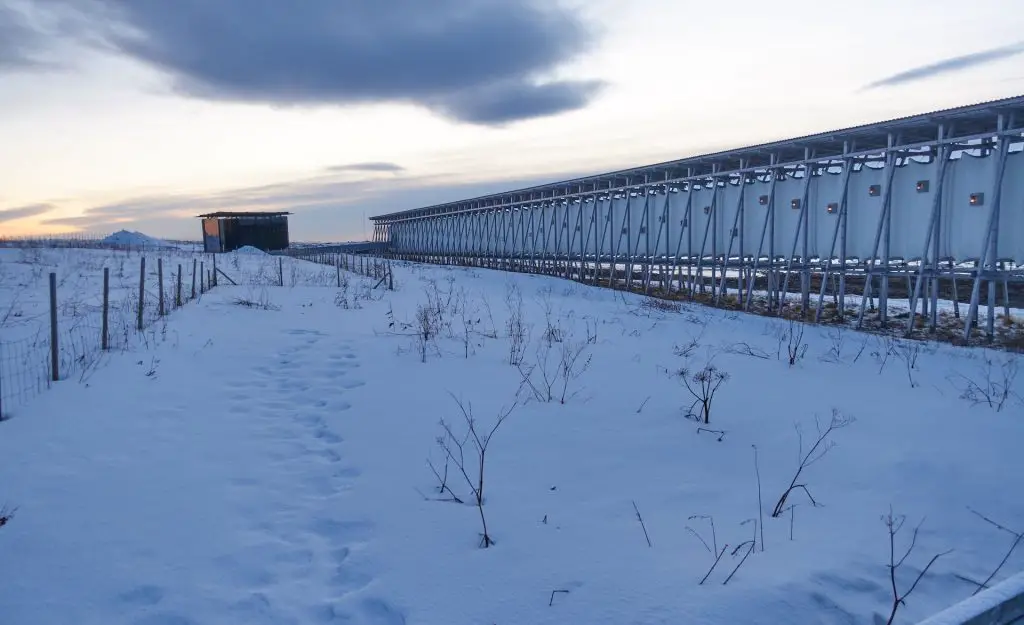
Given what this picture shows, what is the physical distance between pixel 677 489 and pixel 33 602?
13.1ft

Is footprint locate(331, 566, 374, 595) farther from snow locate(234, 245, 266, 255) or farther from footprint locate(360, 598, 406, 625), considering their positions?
snow locate(234, 245, 266, 255)

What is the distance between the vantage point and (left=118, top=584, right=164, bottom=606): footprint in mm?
3332

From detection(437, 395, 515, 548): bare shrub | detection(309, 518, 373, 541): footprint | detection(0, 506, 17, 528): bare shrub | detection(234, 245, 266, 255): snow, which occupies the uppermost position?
detection(234, 245, 266, 255): snow

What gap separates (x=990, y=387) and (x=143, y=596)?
8362mm

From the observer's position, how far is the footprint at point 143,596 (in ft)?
10.9

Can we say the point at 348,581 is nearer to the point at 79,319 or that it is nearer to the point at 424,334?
the point at 424,334

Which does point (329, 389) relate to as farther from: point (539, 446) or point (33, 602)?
point (33, 602)

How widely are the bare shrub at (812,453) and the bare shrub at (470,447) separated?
2.07 meters

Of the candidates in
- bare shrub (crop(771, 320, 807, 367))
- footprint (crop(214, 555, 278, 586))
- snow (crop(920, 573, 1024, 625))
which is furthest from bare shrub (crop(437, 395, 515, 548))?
bare shrub (crop(771, 320, 807, 367))

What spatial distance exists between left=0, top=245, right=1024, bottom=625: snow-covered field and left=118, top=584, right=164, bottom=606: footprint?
0.03 feet

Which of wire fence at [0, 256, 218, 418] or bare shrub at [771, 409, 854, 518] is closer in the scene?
bare shrub at [771, 409, 854, 518]

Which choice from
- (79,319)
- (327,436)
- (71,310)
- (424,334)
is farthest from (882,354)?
(71,310)

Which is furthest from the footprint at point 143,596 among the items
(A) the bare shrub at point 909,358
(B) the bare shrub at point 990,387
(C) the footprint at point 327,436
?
(A) the bare shrub at point 909,358

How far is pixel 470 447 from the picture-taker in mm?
5438
